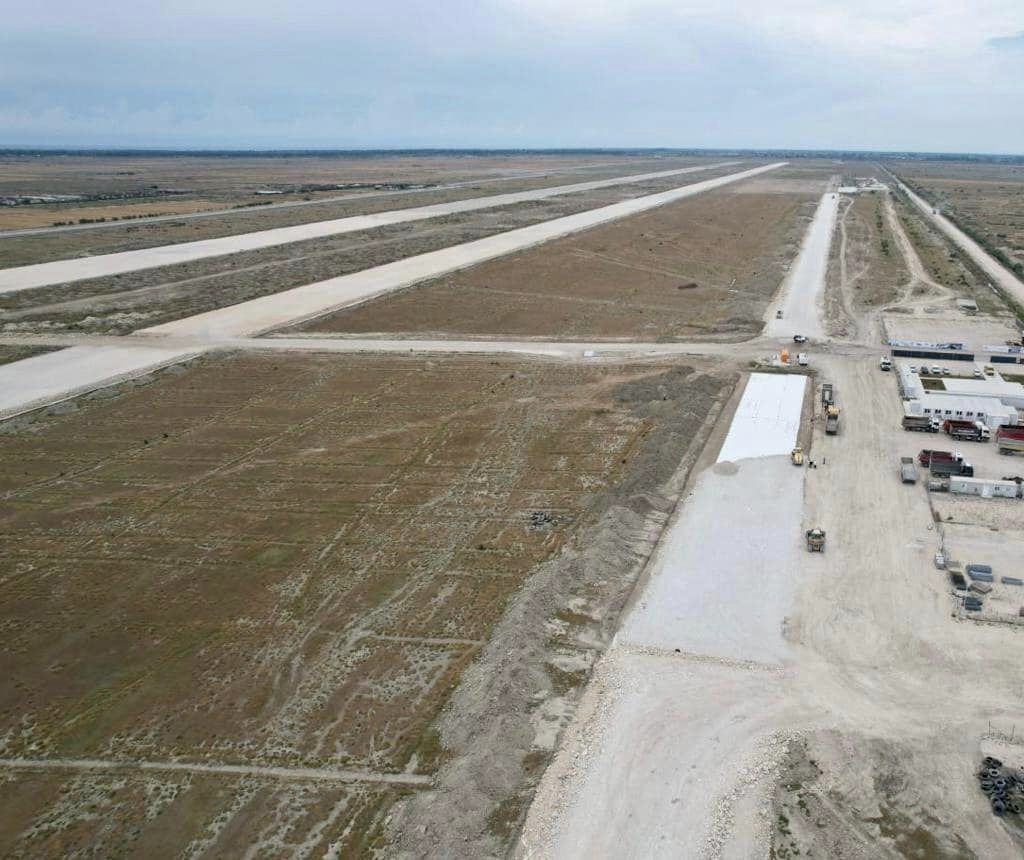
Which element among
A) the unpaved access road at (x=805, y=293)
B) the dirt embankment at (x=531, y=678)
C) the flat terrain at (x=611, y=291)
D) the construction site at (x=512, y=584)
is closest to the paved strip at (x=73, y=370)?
the construction site at (x=512, y=584)

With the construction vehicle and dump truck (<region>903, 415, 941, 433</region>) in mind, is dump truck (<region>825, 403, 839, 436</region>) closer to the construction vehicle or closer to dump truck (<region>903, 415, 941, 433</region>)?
dump truck (<region>903, 415, 941, 433</region>)

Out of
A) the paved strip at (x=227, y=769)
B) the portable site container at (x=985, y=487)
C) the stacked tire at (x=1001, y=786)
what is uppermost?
the portable site container at (x=985, y=487)

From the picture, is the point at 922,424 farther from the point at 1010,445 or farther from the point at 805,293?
the point at 805,293

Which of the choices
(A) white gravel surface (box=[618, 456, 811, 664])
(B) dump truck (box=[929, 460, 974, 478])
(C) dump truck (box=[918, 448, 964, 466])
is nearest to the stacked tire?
(A) white gravel surface (box=[618, 456, 811, 664])

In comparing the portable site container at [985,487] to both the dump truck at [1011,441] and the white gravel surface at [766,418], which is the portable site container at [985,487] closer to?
the dump truck at [1011,441]

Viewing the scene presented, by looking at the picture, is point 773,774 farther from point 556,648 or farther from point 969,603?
point 969,603

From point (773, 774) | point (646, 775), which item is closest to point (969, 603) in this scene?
point (773, 774)
